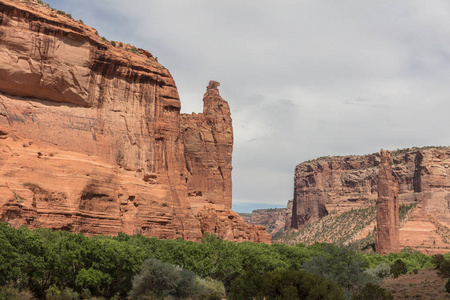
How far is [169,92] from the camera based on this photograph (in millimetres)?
69750

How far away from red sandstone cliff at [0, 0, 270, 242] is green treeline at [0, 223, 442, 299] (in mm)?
3734

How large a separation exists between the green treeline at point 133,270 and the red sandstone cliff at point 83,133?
147 inches

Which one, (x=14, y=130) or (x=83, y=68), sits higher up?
(x=83, y=68)

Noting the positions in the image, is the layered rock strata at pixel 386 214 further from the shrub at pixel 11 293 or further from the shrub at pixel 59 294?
the shrub at pixel 11 293

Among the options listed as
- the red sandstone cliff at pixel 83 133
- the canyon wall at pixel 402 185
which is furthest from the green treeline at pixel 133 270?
the canyon wall at pixel 402 185

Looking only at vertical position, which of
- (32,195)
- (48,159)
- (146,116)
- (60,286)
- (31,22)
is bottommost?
(60,286)

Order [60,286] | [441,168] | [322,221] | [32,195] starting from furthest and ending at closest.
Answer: [322,221]
[441,168]
[32,195]
[60,286]

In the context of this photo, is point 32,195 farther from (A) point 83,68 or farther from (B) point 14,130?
(A) point 83,68

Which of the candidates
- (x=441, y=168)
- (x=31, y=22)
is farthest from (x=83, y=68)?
(x=441, y=168)

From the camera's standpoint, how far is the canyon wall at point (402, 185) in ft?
531

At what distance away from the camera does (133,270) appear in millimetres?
46031

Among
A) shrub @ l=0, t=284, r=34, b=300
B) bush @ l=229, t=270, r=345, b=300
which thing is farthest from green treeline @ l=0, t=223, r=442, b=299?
shrub @ l=0, t=284, r=34, b=300

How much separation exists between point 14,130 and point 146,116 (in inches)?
640

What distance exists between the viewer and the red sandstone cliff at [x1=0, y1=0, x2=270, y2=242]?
52.5 metres
